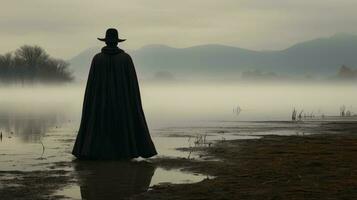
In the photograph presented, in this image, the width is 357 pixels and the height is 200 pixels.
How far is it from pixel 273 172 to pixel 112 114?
4.23 meters

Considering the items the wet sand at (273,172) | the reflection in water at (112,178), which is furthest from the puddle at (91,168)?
the wet sand at (273,172)

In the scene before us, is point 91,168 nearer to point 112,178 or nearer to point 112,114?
point 112,178

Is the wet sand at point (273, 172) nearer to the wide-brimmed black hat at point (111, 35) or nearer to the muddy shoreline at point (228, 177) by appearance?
the muddy shoreline at point (228, 177)

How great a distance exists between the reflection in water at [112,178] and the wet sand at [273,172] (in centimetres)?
44

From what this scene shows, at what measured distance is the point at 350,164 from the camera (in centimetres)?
1320

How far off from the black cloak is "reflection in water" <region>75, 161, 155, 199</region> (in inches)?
22.1

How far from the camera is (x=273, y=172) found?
12.1 m

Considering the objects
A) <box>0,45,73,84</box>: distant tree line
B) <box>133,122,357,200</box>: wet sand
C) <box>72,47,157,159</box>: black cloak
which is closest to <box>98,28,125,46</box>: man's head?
<box>72,47,157,159</box>: black cloak

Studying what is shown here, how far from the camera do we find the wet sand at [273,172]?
9.89m

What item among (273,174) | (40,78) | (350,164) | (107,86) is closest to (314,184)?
(273,174)

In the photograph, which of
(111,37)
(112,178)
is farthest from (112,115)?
(112,178)

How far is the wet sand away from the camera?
989cm

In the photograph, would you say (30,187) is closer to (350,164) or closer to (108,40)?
(108,40)

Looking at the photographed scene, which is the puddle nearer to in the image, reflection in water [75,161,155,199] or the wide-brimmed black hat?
reflection in water [75,161,155,199]
